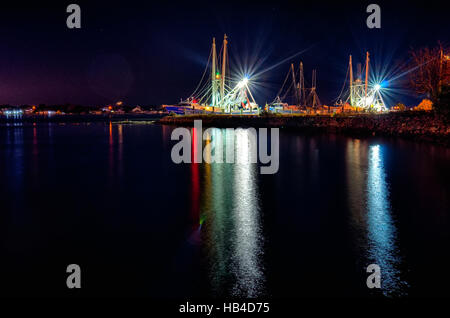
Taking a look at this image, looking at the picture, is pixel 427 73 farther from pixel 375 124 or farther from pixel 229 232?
pixel 229 232

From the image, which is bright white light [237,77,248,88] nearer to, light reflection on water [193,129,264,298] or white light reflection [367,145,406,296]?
light reflection on water [193,129,264,298]

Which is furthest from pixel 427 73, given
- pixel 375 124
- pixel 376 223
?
pixel 376 223

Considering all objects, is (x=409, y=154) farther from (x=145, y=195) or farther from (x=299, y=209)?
(x=145, y=195)

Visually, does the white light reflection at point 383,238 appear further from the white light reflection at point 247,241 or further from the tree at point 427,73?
the tree at point 427,73

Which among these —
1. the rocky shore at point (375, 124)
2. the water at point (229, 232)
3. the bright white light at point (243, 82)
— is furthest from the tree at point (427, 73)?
the bright white light at point (243, 82)
